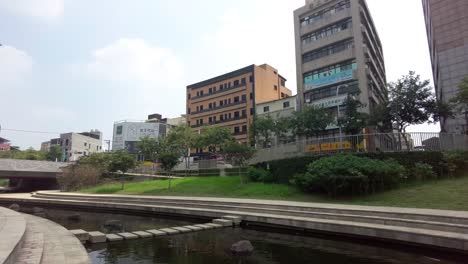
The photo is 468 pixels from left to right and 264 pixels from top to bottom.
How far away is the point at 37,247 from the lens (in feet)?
31.8

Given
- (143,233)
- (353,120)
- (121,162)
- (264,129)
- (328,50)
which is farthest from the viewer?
(328,50)

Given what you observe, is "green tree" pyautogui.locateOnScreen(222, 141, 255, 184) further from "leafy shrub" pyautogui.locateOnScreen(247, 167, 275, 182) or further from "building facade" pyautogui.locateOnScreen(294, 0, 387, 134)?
"building facade" pyautogui.locateOnScreen(294, 0, 387, 134)

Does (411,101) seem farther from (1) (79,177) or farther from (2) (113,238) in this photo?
(1) (79,177)

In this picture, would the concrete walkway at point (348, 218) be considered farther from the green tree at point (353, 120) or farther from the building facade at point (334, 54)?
the building facade at point (334, 54)

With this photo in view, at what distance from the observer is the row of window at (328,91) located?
42.5 m

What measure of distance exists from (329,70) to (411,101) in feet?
57.4

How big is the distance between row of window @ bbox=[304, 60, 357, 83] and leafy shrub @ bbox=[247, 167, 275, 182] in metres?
22.8

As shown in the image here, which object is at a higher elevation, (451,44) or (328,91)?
(451,44)

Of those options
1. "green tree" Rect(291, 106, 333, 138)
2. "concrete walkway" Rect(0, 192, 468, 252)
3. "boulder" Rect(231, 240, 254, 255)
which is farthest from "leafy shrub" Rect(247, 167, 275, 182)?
"boulder" Rect(231, 240, 254, 255)

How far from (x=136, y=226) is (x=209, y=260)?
8647 millimetres

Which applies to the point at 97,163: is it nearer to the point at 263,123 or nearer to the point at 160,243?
the point at 263,123

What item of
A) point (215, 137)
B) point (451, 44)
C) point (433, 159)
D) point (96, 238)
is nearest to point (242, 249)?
point (96, 238)

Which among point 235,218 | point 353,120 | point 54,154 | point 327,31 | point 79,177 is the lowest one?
point 235,218

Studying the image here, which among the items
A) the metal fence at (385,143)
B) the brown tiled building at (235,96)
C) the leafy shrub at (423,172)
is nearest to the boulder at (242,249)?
the leafy shrub at (423,172)
